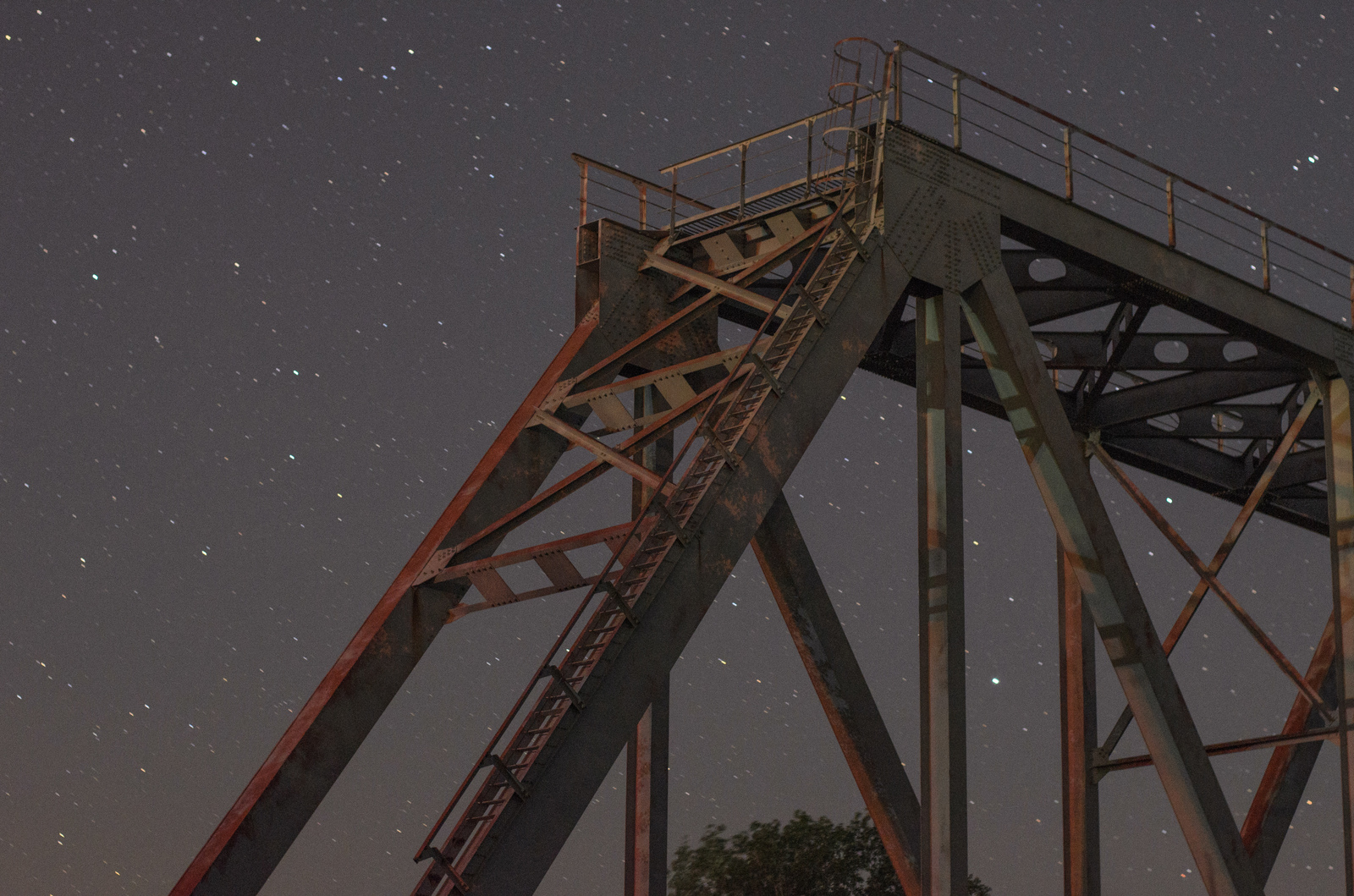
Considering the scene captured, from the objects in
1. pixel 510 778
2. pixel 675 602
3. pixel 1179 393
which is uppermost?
pixel 1179 393

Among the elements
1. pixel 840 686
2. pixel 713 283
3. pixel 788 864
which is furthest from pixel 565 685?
pixel 788 864

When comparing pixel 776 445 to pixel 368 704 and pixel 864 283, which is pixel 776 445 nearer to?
pixel 864 283

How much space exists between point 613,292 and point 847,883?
19.0 meters

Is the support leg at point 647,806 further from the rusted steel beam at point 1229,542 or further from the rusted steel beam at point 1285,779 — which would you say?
the rusted steel beam at point 1285,779

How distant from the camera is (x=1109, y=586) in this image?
1944 centimetres

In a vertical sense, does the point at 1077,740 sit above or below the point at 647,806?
above

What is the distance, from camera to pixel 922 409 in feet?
59.3

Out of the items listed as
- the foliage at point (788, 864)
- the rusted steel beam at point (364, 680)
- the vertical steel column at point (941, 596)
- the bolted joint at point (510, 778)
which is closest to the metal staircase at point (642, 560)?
the bolted joint at point (510, 778)

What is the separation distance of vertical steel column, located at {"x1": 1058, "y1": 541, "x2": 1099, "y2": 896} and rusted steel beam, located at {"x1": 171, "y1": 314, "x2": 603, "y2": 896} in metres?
8.27

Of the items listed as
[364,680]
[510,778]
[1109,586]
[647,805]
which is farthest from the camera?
[647,805]

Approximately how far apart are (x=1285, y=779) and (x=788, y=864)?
13184 mm

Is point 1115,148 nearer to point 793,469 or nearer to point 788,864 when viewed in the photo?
point 793,469

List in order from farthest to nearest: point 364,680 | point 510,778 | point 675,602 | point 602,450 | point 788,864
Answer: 1. point 788,864
2. point 602,450
3. point 364,680
4. point 675,602
5. point 510,778

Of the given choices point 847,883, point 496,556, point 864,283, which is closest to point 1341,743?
point 864,283
